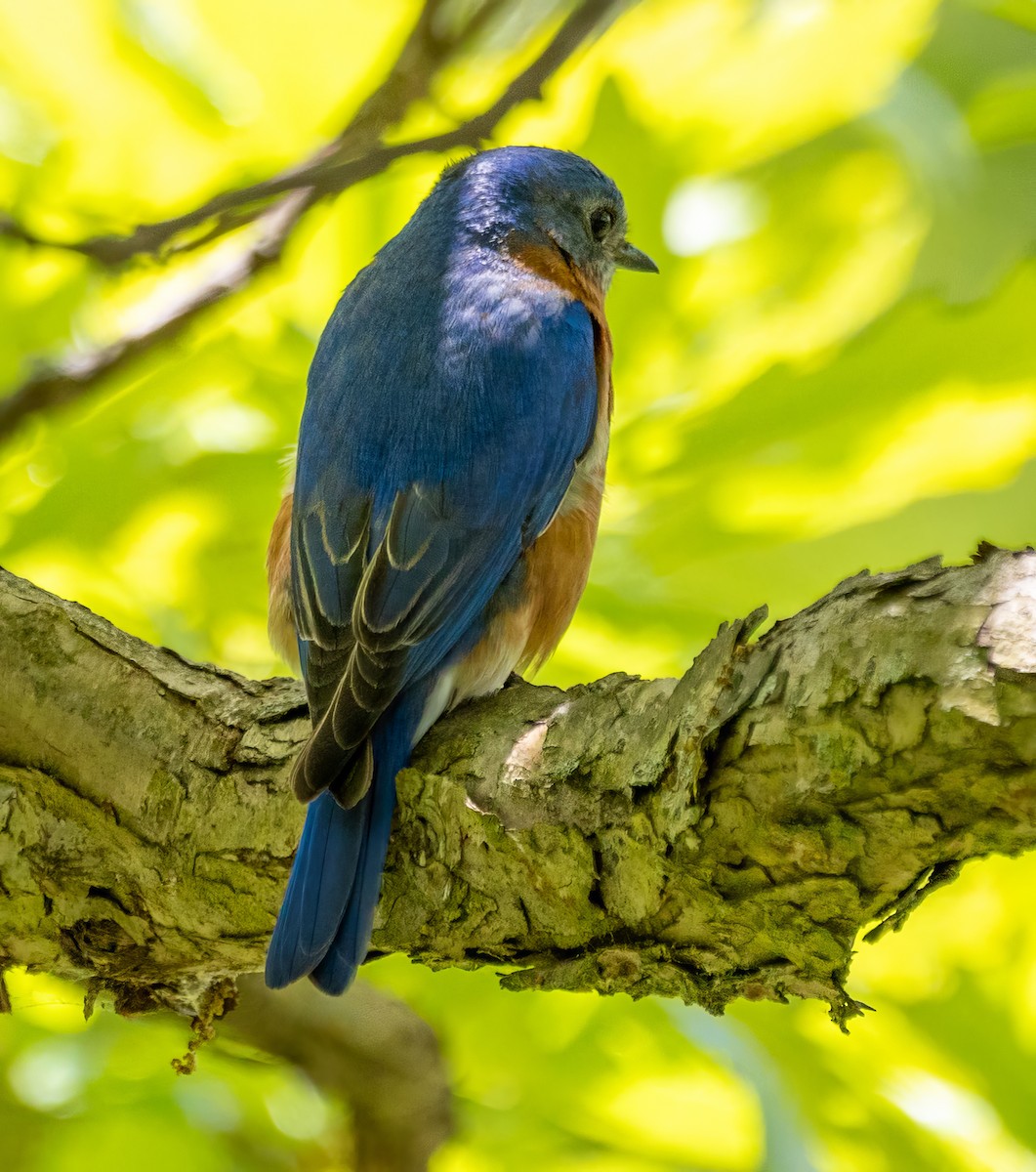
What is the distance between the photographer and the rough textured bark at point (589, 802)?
192cm

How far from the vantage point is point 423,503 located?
3459 millimetres

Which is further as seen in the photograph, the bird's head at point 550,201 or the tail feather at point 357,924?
the bird's head at point 550,201

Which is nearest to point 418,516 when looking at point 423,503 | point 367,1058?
point 423,503

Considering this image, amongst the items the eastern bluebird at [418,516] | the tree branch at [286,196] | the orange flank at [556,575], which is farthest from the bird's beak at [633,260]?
the orange flank at [556,575]

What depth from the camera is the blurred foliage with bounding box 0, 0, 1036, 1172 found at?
280cm

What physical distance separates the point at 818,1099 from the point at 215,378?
241 cm

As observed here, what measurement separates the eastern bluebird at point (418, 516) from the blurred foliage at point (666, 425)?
0.16m

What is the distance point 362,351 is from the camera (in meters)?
3.79

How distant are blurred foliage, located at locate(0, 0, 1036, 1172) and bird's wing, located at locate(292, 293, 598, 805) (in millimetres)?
240

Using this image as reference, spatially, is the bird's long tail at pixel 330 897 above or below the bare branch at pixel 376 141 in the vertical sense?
below

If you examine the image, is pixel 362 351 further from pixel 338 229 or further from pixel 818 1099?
pixel 818 1099

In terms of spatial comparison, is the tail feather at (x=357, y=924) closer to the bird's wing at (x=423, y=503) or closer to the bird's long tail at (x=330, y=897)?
the bird's long tail at (x=330, y=897)

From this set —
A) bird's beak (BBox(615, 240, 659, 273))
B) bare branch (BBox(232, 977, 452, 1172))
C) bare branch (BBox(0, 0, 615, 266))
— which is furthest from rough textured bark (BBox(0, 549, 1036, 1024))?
bird's beak (BBox(615, 240, 659, 273))

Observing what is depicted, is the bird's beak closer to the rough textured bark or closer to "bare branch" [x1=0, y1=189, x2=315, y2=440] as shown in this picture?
"bare branch" [x1=0, y1=189, x2=315, y2=440]
